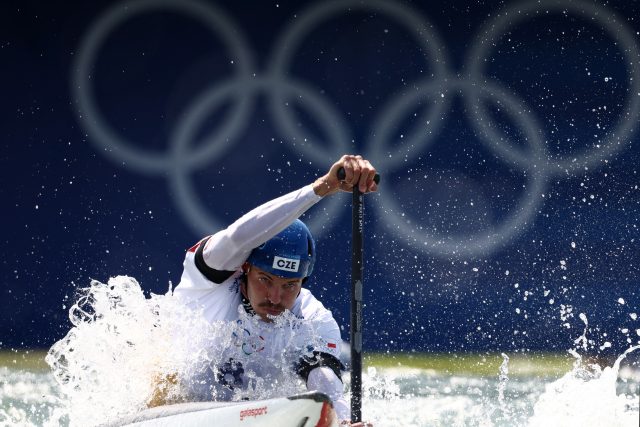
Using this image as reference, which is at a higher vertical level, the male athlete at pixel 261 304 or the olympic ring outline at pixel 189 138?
the olympic ring outline at pixel 189 138

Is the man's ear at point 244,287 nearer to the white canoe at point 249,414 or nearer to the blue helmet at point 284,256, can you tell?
the blue helmet at point 284,256

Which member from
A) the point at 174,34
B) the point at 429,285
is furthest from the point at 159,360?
the point at 174,34

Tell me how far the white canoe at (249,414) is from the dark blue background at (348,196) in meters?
4.90

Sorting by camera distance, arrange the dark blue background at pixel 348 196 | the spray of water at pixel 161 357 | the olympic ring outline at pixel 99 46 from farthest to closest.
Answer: the olympic ring outline at pixel 99 46 → the dark blue background at pixel 348 196 → the spray of water at pixel 161 357

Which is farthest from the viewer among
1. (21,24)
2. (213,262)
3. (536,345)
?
(21,24)

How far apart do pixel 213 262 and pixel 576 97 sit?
18.1ft

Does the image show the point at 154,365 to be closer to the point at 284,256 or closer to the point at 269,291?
the point at 269,291

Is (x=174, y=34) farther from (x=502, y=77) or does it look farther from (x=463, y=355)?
(x=463, y=355)

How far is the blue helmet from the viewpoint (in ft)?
17.6

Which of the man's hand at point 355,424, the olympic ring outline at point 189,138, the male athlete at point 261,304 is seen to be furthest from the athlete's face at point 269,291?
the olympic ring outline at point 189,138

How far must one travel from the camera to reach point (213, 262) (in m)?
5.44

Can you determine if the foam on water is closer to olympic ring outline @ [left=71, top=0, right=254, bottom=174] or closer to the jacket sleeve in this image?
the jacket sleeve

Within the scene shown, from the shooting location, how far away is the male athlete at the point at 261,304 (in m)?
5.36

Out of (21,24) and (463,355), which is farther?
(21,24)
